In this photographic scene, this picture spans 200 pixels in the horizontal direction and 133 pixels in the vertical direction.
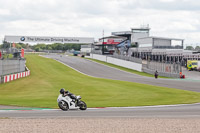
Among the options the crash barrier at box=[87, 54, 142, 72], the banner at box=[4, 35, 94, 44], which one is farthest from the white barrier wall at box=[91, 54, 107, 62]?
the banner at box=[4, 35, 94, 44]

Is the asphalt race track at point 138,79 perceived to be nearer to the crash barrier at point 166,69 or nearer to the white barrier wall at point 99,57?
the crash barrier at point 166,69

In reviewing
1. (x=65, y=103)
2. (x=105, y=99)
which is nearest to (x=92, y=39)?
(x=105, y=99)

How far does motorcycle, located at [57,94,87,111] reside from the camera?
16.0 m

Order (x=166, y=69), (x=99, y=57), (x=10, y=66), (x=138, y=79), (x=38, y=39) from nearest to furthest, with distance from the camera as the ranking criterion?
(x=10, y=66) < (x=138, y=79) < (x=166, y=69) < (x=38, y=39) < (x=99, y=57)

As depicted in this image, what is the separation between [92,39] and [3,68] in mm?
39805

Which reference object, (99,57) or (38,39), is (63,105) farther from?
(99,57)

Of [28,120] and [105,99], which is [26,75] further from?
[28,120]

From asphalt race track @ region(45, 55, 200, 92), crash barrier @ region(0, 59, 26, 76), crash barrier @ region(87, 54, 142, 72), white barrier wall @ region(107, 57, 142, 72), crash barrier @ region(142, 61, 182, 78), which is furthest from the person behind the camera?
crash barrier @ region(87, 54, 142, 72)

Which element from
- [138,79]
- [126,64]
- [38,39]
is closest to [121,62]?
[126,64]

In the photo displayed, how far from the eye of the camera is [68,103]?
52.8 feet

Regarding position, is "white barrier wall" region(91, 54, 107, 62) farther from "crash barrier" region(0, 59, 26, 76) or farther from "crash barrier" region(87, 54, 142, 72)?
"crash barrier" region(0, 59, 26, 76)

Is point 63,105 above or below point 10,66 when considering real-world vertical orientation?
below

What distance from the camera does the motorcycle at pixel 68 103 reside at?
52.6 ft

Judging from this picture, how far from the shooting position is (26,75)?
4512 centimetres
